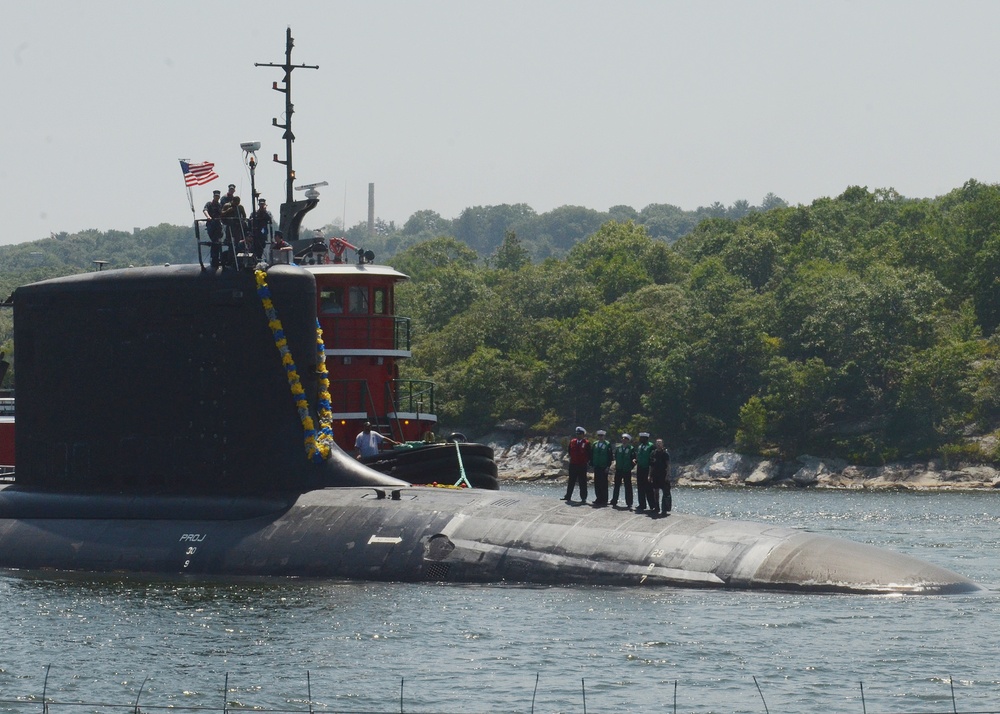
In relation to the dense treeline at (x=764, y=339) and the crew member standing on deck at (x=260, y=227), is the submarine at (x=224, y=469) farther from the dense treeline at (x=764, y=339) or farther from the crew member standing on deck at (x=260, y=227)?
the dense treeline at (x=764, y=339)

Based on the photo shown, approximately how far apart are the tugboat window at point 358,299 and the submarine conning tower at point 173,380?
7121mm

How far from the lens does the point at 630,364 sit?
306 ft

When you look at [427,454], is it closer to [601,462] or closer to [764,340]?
[601,462]

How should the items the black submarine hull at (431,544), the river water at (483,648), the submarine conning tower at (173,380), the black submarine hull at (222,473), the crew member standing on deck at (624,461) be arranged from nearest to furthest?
1. the river water at (483,648)
2. the black submarine hull at (431,544)
3. the black submarine hull at (222,473)
4. the submarine conning tower at (173,380)
5. the crew member standing on deck at (624,461)

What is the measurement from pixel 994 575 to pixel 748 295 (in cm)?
6862

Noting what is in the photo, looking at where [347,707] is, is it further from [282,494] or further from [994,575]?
[994,575]

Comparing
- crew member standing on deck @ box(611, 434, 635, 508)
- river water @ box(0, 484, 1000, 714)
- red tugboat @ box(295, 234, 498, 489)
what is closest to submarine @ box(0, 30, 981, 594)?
river water @ box(0, 484, 1000, 714)

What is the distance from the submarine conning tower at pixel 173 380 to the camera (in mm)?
25734

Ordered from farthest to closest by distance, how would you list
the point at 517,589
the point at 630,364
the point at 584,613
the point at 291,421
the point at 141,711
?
the point at 630,364 → the point at 291,421 → the point at 517,589 → the point at 584,613 → the point at 141,711

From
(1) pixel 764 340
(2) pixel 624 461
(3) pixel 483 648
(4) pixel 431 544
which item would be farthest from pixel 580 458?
(1) pixel 764 340

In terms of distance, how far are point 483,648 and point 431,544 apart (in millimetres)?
4792

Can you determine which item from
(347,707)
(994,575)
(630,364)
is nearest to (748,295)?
(630,364)

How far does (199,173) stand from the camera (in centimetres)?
2694

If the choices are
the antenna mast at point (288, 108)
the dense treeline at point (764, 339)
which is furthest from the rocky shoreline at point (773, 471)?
the antenna mast at point (288, 108)
